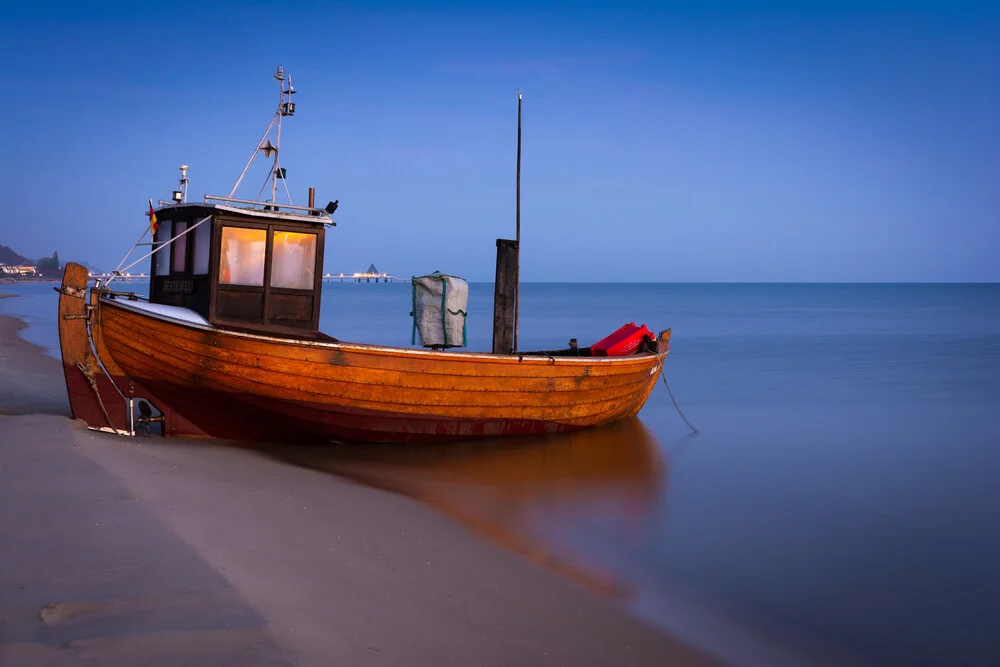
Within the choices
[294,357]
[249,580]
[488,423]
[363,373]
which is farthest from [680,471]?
[249,580]

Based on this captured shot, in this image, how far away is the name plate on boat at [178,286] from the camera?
29.5ft

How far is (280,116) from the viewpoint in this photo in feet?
32.1

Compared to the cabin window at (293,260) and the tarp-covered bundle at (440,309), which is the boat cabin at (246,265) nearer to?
the cabin window at (293,260)

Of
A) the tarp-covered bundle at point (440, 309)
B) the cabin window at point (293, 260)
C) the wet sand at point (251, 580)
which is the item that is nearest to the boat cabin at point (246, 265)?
the cabin window at point (293, 260)

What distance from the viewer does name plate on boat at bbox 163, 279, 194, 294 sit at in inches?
353

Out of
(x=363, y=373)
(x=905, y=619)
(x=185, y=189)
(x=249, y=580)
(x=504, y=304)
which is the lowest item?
(x=905, y=619)

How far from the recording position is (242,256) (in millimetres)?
8852

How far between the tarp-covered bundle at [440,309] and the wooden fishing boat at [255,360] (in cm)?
112

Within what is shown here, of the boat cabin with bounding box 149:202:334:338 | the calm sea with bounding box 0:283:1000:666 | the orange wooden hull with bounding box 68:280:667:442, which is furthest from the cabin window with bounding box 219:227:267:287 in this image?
the calm sea with bounding box 0:283:1000:666

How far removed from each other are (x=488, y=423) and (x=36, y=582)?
20.2ft

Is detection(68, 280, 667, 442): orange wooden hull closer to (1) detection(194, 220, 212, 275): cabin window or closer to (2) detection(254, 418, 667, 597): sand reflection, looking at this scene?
(2) detection(254, 418, 667, 597): sand reflection

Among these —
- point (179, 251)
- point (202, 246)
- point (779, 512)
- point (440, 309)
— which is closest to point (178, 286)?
point (179, 251)

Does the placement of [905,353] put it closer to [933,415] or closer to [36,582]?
[933,415]

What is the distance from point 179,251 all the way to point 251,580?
5789mm
